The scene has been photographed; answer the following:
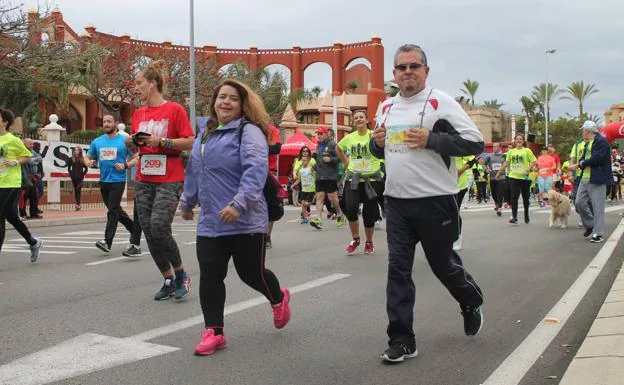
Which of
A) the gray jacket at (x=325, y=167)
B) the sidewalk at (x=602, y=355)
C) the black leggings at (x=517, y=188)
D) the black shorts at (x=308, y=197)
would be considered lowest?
the sidewalk at (x=602, y=355)

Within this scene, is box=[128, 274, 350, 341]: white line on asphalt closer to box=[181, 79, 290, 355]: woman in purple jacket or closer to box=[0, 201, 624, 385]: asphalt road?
box=[0, 201, 624, 385]: asphalt road


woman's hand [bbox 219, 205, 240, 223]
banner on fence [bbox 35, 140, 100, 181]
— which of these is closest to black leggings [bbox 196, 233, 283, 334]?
woman's hand [bbox 219, 205, 240, 223]

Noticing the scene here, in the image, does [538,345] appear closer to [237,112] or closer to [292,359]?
[292,359]

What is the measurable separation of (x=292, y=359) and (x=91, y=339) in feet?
4.87

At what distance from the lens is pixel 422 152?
160 inches

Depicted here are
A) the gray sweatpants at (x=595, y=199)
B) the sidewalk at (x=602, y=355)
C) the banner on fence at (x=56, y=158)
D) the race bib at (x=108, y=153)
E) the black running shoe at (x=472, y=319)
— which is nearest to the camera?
the sidewalk at (x=602, y=355)

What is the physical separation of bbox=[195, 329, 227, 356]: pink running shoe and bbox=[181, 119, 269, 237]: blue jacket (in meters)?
0.66

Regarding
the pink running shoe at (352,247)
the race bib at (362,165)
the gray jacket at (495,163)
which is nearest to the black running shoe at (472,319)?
the race bib at (362,165)

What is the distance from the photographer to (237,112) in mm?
4344

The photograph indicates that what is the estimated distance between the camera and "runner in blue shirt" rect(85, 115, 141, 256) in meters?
8.52

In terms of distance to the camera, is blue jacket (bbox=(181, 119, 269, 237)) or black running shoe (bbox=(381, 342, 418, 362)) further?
blue jacket (bbox=(181, 119, 269, 237))

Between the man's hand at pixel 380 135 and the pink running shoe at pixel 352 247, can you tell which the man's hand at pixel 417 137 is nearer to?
the man's hand at pixel 380 135

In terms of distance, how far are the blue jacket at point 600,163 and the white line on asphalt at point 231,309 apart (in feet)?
16.5

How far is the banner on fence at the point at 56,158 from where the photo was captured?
61.7ft
